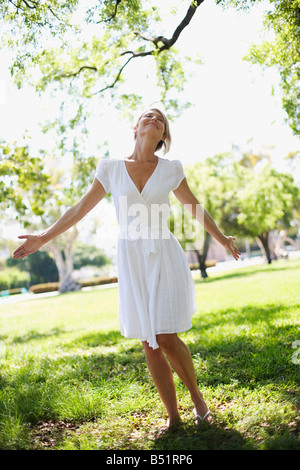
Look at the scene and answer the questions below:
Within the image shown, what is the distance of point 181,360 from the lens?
299 cm

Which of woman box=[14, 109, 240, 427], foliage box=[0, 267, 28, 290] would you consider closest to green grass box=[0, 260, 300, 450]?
woman box=[14, 109, 240, 427]

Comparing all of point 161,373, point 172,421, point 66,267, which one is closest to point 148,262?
point 161,373

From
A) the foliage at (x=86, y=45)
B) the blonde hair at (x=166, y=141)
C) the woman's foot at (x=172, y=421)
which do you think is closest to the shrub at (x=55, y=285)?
the foliage at (x=86, y=45)

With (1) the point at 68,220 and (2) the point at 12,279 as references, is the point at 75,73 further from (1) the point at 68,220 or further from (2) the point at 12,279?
(2) the point at 12,279

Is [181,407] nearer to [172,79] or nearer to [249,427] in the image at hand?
[249,427]

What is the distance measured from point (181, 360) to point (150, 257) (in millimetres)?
745

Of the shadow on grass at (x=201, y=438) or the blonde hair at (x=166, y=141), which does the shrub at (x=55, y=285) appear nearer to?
the blonde hair at (x=166, y=141)

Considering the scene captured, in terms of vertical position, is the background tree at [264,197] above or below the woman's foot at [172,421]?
above

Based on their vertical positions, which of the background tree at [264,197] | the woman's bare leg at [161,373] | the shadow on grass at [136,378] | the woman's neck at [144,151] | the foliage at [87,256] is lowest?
the foliage at [87,256]

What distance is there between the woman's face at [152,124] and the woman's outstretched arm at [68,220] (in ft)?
1.66

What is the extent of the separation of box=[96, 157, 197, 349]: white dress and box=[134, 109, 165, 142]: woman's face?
25 centimetres

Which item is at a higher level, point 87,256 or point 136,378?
point 136,378

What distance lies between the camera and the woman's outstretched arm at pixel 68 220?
2.98m

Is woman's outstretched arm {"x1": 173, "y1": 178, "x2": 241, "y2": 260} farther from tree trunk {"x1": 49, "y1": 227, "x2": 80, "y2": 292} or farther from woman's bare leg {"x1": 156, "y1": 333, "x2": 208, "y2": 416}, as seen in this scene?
tree trunk {"x1": 49, "y1": 227, "x2": 80, "y2": 292}
